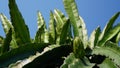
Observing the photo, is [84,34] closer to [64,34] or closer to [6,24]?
[64,34]

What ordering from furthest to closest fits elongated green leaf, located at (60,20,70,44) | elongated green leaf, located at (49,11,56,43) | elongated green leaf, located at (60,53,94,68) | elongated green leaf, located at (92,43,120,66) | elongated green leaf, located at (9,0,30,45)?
elongated green leaf, located at (49,11,56,43) → elongated green leaf, located at (60,20,70,44) → elongated green leaf, located at (9,0,30,45) → elongated green leaf, located at (92,43,120,66) → elongated green leaf, located at (60,53,94,68)

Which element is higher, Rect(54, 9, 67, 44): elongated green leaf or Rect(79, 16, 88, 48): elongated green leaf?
Rect(54, 9, 67, 44): elongated green leaf

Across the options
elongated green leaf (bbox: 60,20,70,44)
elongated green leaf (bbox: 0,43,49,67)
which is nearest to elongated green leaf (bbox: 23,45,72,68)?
elongated green leaf (bbox: 0,43,49,67)

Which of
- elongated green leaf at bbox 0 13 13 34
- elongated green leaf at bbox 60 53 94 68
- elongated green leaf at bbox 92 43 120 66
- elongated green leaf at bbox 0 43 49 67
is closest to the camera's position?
elongated green leaf at bbox 60 53 94 68

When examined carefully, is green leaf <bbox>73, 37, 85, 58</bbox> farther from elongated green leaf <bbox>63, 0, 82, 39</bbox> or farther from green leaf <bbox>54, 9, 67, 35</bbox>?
green leaf <bbox>54, 9, 67, 35</bbox>

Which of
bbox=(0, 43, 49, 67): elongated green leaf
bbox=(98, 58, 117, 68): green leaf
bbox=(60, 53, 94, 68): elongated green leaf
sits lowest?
bbox=(98, 58, 117, 68): green leaf

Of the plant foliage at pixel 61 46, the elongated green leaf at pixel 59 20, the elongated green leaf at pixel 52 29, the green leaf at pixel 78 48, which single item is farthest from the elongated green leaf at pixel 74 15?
the green leaf at pixel 78 48

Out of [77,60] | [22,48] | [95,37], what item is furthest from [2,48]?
[95,37]

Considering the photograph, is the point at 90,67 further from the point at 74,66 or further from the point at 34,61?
the point at 34,61

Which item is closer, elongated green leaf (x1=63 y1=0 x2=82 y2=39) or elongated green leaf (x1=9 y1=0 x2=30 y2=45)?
elongated green leaf (x1=9 y1=0 x2=30 y2=45)
